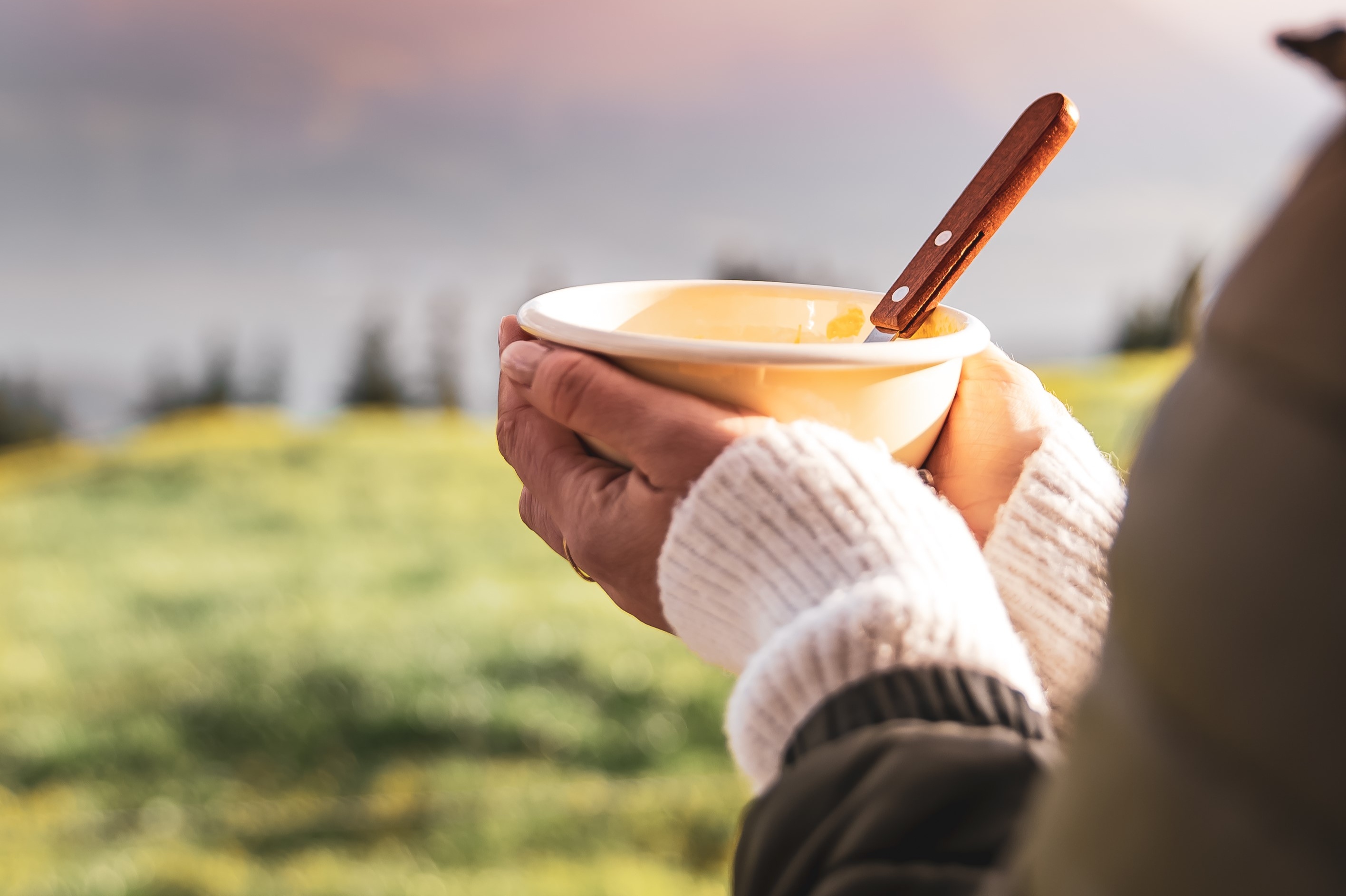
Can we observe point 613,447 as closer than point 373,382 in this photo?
Yes

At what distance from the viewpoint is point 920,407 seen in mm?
497

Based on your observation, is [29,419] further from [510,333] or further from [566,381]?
[566,381]

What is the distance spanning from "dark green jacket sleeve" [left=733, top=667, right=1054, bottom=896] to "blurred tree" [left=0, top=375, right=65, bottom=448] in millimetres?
2427

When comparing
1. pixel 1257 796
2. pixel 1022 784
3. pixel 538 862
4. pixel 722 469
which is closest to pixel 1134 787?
pixel 1257 796

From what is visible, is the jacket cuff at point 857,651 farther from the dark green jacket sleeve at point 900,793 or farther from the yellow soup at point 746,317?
the yellow soup at point 746,317

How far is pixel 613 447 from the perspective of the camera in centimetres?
50

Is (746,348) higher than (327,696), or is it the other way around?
(746,348)

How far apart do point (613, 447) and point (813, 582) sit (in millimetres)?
140

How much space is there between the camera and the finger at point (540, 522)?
626 mm

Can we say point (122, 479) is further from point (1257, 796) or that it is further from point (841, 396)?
point (1257, 796)

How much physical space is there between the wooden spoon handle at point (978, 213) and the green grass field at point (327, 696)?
1156mm

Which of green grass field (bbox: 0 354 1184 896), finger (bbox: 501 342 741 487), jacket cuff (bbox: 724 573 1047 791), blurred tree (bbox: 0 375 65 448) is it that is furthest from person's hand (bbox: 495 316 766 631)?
blurred tree (bbox: 0 375 65 448)

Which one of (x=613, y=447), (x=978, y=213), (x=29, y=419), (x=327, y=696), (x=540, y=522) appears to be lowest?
(x=327, y=696)

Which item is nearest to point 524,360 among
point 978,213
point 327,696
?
point 978,213
